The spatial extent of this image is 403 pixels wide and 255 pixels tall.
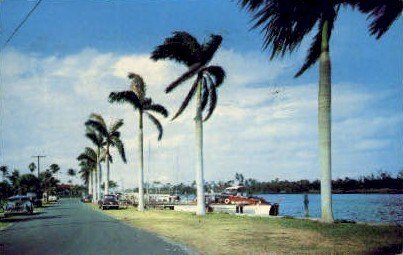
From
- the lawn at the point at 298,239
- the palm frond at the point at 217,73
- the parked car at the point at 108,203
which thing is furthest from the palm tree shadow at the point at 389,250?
the parked car at the point at 108,203

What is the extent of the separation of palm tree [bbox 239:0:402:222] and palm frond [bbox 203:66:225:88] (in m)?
12.7

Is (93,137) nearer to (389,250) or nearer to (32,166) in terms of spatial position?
(389,250)

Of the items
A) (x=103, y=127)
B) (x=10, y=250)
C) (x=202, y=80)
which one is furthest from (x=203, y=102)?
(x=103, y=127)

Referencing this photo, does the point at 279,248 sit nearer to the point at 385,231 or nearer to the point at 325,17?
the point at 385,231

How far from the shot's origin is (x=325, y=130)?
18.8 metres

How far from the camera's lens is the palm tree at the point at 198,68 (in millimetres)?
31534

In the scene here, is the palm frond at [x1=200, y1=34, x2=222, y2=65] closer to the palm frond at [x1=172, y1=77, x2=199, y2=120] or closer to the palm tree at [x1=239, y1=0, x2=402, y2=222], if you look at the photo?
the palm frond at [x1=172, y1=77, x2=199, y2=120]

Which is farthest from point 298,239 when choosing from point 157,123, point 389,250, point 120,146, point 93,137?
point 93,137

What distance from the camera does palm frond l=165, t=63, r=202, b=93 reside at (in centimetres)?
3081

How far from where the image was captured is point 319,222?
1892 cm

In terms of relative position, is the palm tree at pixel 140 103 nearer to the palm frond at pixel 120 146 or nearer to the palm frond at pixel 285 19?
the palm frond at pixel 120 146

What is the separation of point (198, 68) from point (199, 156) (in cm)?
567

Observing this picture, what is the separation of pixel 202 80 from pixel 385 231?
777 inches

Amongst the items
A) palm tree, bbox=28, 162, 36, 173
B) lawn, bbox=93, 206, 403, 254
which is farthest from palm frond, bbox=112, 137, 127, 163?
palm tree, bbox=28, 162, 36, 173
